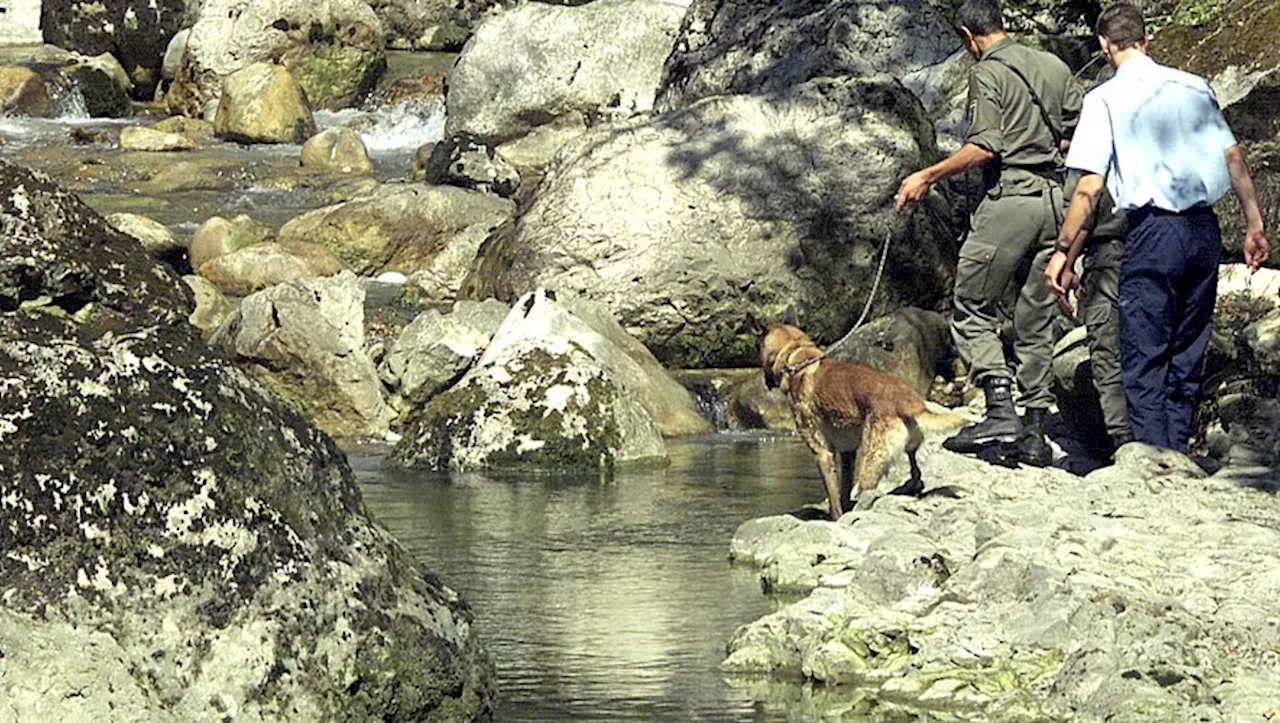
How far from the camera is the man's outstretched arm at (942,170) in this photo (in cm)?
1012

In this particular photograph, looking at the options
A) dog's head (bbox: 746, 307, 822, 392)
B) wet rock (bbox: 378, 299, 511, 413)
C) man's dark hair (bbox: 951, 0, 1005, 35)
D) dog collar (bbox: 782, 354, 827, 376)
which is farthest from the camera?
wet rock (bbox: 378, 299, 511, 413)

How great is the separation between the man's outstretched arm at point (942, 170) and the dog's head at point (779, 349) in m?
0.83

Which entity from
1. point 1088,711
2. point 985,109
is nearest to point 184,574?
point 1088,711

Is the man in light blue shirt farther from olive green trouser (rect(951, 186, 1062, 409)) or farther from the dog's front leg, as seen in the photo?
the dog's front leg

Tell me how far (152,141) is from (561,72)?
5.71 meters

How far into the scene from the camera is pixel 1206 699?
6535 millimetres

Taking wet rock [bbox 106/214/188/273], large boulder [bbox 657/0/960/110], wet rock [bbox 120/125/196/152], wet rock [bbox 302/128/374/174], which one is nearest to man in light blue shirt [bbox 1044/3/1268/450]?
large boulder [bbox 657/0/960/110]

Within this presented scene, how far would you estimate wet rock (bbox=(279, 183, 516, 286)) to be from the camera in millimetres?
22328

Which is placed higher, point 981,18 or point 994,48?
point 981,18

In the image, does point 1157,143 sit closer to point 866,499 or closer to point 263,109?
point 866,499

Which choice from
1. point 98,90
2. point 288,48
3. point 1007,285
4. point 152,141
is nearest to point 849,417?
point 1007,285

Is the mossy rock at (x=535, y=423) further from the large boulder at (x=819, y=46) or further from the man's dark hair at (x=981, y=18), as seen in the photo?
the large boulder at (x=819, y=46)

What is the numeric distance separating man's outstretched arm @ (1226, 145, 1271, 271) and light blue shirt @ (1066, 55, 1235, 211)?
0.35ft

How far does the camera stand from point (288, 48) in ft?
111
